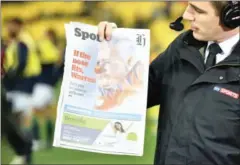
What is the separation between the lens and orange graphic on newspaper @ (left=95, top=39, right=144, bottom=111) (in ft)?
4.06

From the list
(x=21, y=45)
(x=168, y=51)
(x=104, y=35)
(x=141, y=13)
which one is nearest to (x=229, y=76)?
(x=168, y=51)

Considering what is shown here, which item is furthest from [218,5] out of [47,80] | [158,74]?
[47,80]

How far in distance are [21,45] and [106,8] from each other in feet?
1.29

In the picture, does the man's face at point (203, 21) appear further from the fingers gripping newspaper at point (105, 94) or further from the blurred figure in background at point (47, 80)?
the blurred figure in background at point (47, 80)

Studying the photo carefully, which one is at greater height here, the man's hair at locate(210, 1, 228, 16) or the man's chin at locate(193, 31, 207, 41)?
the man's hair at locate(210, 1, 228, 16)

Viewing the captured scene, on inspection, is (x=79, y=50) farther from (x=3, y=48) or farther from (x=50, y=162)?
(x=50, y=162)

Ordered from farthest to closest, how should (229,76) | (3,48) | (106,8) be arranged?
(3,48)
(106,8)
(229,76)

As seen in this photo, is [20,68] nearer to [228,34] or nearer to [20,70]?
[20,70]

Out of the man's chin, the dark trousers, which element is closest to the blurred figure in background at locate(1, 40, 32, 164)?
the dark trousers

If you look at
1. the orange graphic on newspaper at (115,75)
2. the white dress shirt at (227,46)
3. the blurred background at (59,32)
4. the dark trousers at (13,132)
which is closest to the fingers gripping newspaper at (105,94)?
the orange graphic on newspaper at (115,75)

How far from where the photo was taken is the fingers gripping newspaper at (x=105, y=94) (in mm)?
1234

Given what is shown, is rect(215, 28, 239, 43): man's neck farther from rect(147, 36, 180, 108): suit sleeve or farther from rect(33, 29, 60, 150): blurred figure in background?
rect(33, 29, 60, 150): blurred figure in background

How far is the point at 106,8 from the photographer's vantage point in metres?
1.48

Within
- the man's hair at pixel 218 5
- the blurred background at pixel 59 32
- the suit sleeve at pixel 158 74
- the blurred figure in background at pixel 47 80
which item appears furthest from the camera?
the blurred figure in background at pixel 47 80
